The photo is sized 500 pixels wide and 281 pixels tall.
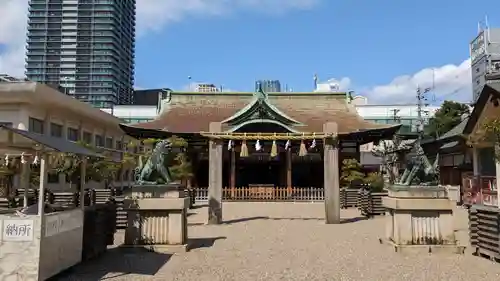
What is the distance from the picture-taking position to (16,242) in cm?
679

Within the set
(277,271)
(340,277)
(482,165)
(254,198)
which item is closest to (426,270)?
(340,277)

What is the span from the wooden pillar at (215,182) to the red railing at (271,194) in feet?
41.4

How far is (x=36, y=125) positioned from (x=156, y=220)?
796 inches

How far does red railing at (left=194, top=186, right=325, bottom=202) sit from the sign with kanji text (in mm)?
22582

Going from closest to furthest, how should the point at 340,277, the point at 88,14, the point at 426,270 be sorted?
the point at 340,277 → the point at 426,270 → the point at 88,14

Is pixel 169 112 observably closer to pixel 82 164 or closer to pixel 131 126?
pixel 131 126

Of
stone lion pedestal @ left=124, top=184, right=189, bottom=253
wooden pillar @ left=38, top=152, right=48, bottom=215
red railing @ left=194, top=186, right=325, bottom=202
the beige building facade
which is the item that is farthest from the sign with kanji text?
red railing @ left=194, top=186, right=325, bottom=202

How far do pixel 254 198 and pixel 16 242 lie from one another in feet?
78.0

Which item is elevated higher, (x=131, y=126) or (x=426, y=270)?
(x=131, y=126)

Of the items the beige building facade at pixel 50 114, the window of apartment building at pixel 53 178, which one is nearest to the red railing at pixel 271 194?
the window of apartment building at pixel 53 178

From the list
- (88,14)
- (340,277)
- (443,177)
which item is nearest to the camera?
(340,277)

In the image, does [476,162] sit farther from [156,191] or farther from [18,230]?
[18,230]

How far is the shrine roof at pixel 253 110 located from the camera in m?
31.2

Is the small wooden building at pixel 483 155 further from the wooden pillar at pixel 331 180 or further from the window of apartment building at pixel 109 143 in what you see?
the window of apartment building at pixel 109 143
